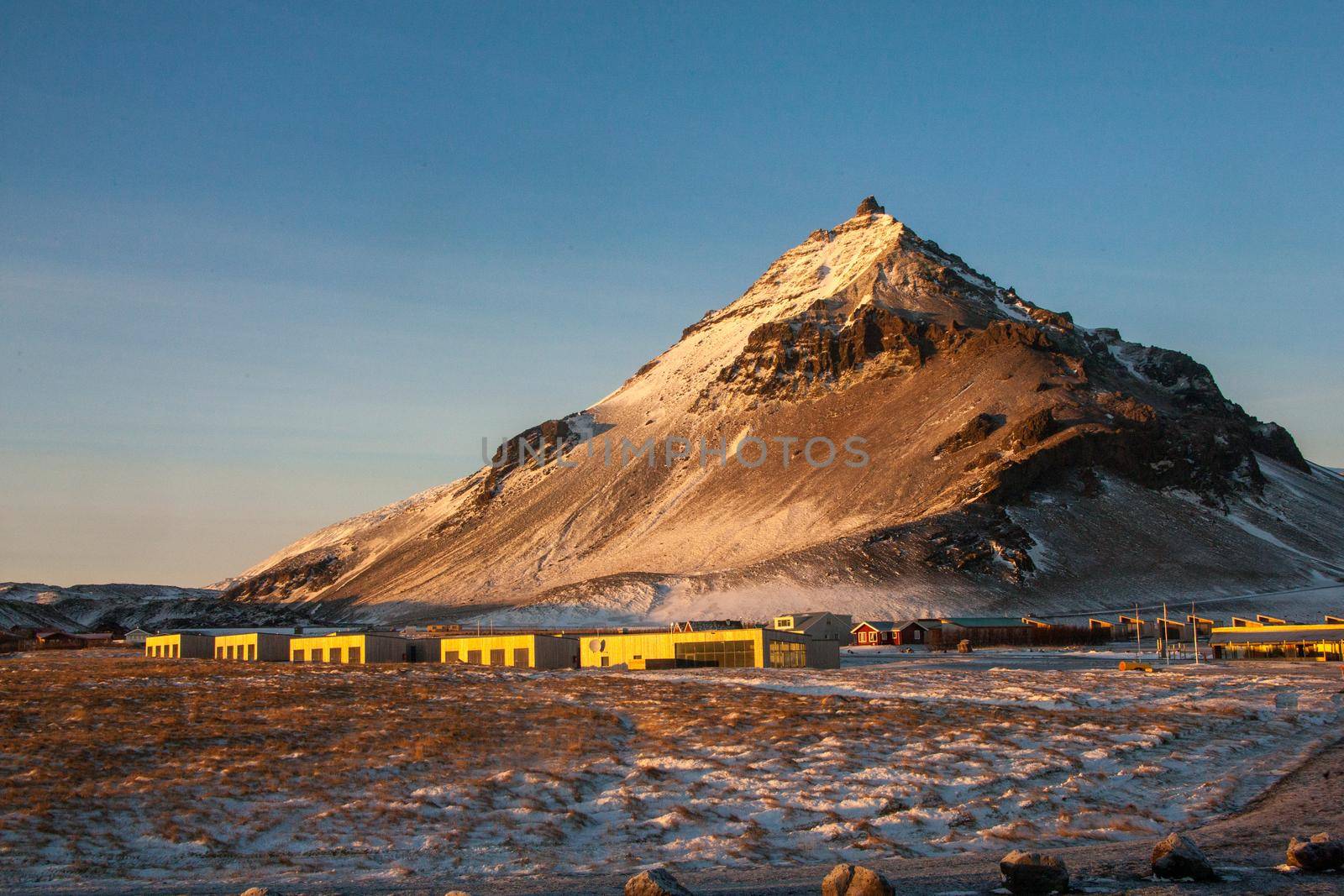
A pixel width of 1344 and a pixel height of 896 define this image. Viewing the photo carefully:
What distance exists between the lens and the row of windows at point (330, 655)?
259 ft

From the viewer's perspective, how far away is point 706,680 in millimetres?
56656

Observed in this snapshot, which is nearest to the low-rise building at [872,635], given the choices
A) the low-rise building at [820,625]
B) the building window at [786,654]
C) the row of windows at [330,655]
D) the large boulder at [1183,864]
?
the low-rise building at [820,625]

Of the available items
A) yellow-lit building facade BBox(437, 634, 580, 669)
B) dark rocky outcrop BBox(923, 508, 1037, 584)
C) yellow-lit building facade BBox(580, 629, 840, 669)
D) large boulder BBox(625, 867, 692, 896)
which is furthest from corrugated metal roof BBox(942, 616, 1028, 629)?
large boulder BBox(625, 867, 692, 896)

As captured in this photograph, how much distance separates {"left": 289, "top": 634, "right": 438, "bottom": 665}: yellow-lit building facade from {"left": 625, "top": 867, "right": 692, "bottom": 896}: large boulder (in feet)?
199

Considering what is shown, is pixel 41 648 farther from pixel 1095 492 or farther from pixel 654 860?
pixel 1095 492

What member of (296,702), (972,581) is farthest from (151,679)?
(972,581)

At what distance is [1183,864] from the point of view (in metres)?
22.6

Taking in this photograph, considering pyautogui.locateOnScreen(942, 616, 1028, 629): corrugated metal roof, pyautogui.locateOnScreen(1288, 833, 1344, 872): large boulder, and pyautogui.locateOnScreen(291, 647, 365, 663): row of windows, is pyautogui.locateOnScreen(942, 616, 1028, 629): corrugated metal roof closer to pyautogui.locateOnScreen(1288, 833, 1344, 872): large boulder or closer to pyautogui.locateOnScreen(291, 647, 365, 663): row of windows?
pyautogui.locateOnScreen(291, 647, 365, 663): row of windows

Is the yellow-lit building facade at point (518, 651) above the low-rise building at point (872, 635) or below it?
above

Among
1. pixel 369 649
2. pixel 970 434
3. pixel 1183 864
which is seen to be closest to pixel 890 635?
pixel 369 649

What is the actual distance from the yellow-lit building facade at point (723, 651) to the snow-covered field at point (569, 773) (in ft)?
70.3

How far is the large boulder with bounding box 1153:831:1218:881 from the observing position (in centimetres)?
2252

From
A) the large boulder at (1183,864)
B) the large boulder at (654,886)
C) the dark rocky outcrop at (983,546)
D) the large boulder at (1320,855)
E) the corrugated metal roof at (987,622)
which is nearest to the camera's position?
the large boulder at (654,886)

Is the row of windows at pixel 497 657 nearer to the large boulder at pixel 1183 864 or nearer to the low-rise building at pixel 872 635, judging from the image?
the large boulder at pixel 1183 864
